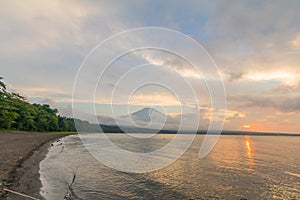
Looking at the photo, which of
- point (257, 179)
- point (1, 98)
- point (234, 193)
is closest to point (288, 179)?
point (257, 179)

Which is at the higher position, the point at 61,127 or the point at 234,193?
the point at 61,127

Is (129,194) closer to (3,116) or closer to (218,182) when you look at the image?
(218,182)

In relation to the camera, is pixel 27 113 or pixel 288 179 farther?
pixel 27 113

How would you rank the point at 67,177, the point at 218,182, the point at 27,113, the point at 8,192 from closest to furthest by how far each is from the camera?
the point at 8,192 < the point at 67,177 < the point at 218,182 < the point at 27,113

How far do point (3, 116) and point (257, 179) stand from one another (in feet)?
313

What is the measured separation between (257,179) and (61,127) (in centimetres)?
16062

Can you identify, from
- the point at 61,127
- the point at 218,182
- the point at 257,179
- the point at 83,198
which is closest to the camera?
the point at 83,198

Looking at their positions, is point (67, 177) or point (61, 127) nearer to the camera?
point (67, 177)

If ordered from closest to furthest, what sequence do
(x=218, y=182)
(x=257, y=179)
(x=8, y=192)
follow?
1. (x=8, y=192)
2. (x=218, y=182)
3. (x=257, y=179)

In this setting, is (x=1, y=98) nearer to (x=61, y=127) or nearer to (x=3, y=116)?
(x=3, y=116)

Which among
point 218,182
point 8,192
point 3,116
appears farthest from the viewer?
point 3,116

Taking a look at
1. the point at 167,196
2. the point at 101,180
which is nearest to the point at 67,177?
the point at 101,180

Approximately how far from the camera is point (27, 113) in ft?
358

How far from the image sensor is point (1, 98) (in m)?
98.2
